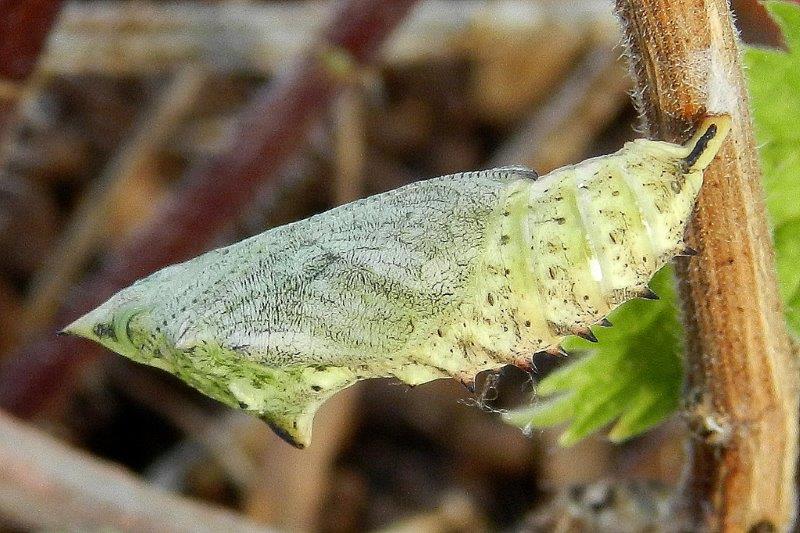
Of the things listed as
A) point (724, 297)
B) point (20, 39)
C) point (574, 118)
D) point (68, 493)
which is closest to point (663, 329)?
point (724, 297)

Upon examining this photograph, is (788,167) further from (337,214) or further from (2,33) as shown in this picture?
(2,33)

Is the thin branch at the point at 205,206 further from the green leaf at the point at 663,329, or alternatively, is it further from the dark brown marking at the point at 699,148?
the dark brown marking at the point at 699,148

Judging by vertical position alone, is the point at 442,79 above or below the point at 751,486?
above

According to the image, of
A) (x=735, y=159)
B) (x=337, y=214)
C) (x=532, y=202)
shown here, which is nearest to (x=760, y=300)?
(x=735, y=159)

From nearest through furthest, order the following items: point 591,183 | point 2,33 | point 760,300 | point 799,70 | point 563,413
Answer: point 591,183
point 760,300
point 799,70
point 563,413
point 2,33

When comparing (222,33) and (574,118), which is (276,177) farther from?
(574,118)
